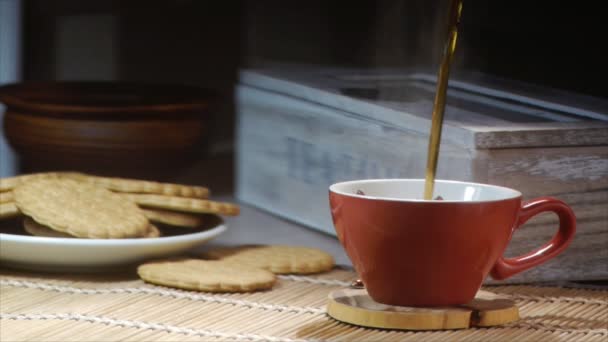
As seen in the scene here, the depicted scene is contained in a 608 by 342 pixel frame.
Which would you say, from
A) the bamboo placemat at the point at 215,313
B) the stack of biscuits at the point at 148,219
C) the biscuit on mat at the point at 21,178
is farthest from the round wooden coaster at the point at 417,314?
the biscuit on mat at the point at 21,178

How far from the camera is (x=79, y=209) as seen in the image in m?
0.85

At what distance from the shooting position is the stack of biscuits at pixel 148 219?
82 cm

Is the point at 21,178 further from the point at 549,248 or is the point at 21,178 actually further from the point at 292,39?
the point at 292,39

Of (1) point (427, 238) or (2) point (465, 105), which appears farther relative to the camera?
(2) point (465, 105)

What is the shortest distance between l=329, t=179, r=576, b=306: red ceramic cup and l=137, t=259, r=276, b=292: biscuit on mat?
4.9 inches

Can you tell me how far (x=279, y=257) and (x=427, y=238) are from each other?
0.84 ft

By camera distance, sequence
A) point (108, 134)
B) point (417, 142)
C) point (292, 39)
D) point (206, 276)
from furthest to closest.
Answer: point (292, 39)
point (108, 134)
point (417, 142)
point (206, 276)

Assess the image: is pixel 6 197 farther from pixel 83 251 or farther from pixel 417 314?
pixel 417 314

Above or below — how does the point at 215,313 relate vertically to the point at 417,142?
below

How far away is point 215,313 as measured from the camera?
0.74 metres

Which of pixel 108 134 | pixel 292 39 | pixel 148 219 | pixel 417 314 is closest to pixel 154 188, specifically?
pixel 148 219

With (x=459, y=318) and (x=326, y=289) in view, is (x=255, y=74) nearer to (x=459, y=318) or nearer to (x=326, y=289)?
(x=326, y=289)

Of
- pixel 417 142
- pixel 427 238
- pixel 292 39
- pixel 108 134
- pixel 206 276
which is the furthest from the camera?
pixel 292 39

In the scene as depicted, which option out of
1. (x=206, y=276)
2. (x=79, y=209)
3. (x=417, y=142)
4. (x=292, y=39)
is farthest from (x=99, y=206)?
(x=292, y=39)
